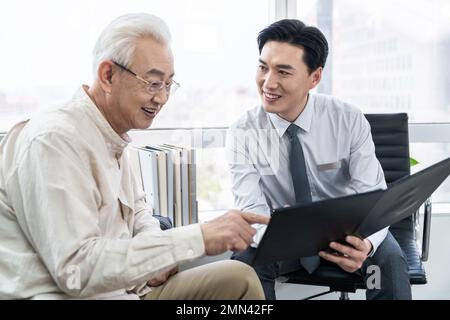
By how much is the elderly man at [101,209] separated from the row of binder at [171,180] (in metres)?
0.65

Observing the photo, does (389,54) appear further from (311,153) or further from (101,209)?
(101,209)

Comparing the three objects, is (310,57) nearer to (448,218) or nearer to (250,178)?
(250,178)

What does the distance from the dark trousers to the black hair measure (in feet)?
2.54

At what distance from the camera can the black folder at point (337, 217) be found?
4.57 ft

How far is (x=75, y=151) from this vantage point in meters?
1.38

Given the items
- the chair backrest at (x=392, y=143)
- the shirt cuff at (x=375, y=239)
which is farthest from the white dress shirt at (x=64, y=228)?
the chair backrest at (x=392, y=143)

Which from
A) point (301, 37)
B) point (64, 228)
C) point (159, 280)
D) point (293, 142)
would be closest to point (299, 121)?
point (293, 142)

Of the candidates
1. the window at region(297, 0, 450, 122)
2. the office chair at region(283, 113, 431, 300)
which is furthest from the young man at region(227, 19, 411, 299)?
the window at region(297, 0, 450, 122)

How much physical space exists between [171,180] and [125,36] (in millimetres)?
940

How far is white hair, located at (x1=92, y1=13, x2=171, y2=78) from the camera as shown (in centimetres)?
150

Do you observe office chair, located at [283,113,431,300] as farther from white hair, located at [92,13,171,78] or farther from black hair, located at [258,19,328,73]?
white hair, located at [92,13,171,78]

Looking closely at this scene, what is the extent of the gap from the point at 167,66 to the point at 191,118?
1263 mm

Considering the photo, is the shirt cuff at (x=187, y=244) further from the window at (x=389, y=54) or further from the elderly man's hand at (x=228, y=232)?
the window at (x=389, y=54)
